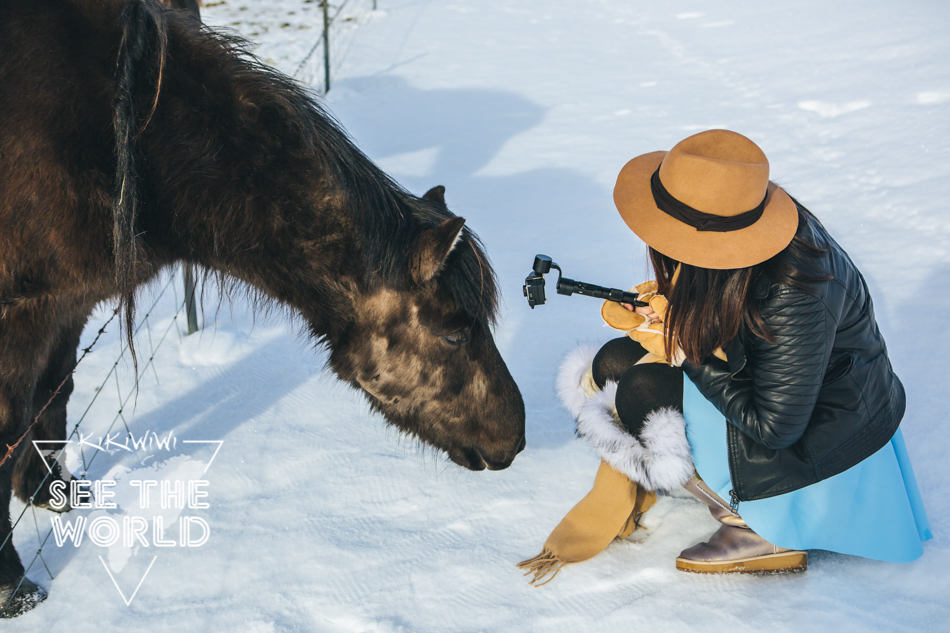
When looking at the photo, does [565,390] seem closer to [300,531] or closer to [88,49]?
[300,531]

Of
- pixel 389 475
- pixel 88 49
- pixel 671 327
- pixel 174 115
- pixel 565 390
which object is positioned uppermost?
pixel 88 49

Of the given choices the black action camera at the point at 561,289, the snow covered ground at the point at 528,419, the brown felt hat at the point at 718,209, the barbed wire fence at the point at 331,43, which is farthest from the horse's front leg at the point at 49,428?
the barbed wire fence at the point at 331,43

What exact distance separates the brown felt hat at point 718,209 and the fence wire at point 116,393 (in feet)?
4.89

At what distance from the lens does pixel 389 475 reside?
2480 millimetres

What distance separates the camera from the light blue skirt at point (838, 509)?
181 cm

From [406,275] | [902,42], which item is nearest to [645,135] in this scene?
[902,42]

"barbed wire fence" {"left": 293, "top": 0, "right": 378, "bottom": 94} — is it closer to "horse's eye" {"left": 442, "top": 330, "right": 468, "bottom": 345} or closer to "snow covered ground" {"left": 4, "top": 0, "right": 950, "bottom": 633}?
"snow covered ground" {"left": 4, "top": 0, "right": 950, "bottom": 633}

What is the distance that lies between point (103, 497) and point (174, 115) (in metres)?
1.53

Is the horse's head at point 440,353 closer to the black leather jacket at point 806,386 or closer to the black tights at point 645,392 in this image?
the black tights at point 645,392

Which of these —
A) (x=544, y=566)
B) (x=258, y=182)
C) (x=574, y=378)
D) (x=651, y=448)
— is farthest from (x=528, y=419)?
(x=258, y=182)

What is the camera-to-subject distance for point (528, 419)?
2771 millimetres

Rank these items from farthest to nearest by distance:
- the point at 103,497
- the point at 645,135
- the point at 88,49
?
1. the point at 645,135
2. the point at 103,497
3. the point at 88,49

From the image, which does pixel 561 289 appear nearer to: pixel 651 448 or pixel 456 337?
pixel 456 337

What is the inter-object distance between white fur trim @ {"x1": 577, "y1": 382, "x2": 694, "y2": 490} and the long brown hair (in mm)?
228
